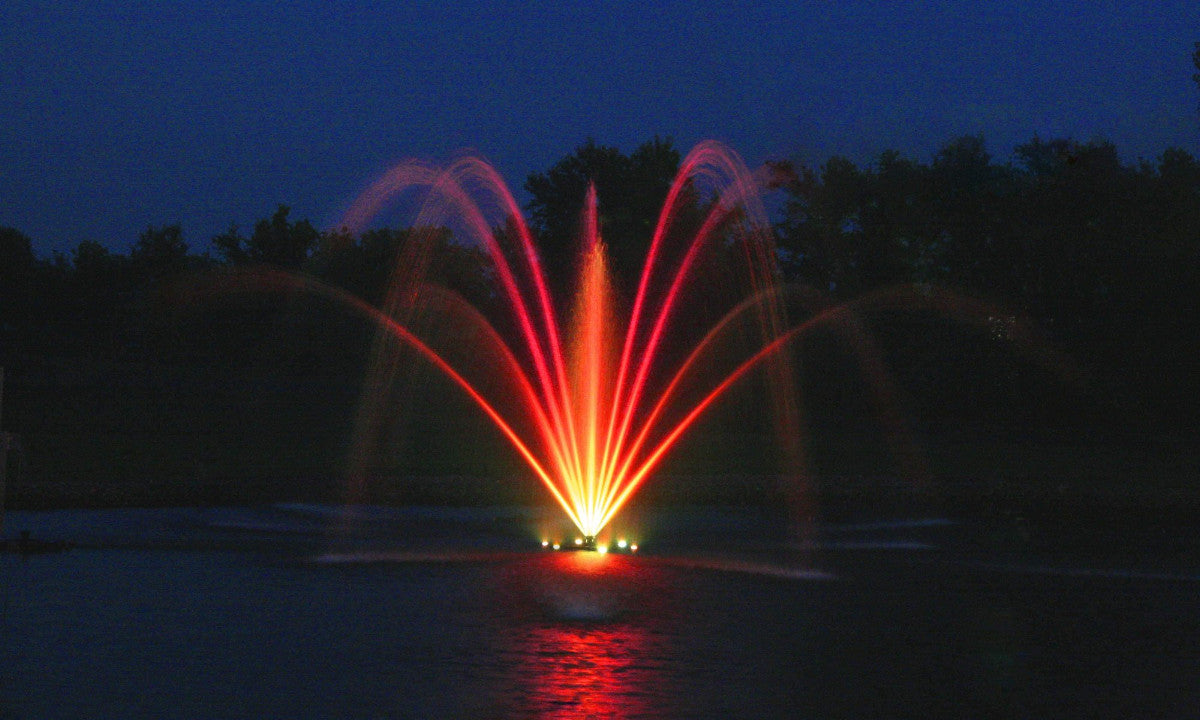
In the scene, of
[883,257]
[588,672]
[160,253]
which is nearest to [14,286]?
[160,253]

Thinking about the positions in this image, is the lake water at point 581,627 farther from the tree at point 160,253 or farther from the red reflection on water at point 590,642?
the tree at point 160,253

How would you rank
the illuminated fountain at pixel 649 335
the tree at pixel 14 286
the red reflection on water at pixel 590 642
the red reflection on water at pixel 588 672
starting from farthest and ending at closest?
the tree at pixel 14 286, the illuminated fountain at pixel 649 335, the red reflection on water at pixel 590 642, the red reflection on water at pixel 588 672

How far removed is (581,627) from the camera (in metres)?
13.1

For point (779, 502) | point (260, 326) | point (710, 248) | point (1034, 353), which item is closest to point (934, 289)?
point (1034, 353)

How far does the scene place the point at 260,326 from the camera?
79.4 meters

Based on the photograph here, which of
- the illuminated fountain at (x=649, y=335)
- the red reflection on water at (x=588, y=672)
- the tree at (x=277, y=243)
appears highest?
the tree at (x=277, y=243)

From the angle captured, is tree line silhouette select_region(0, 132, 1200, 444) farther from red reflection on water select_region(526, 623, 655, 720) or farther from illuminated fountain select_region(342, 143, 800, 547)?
red reflection on water select_region(526, 623, 655, 720)

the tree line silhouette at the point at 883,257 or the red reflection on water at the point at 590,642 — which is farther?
the tree line silhouette at the point at 883,257

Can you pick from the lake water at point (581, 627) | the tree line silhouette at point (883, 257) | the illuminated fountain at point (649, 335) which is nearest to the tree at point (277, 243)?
the tree line silhouette at point (883, 257)

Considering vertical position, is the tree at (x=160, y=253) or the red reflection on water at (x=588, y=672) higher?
the tree at (x=160, y=253)

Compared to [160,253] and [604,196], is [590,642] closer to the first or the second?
[604,196]

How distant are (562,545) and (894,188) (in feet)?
176

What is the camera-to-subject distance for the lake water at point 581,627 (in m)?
9.91

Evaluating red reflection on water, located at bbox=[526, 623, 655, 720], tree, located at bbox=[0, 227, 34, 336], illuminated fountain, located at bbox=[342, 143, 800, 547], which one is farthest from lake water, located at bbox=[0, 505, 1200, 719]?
tree, located at bbox=[0, 227, 34, 336]
